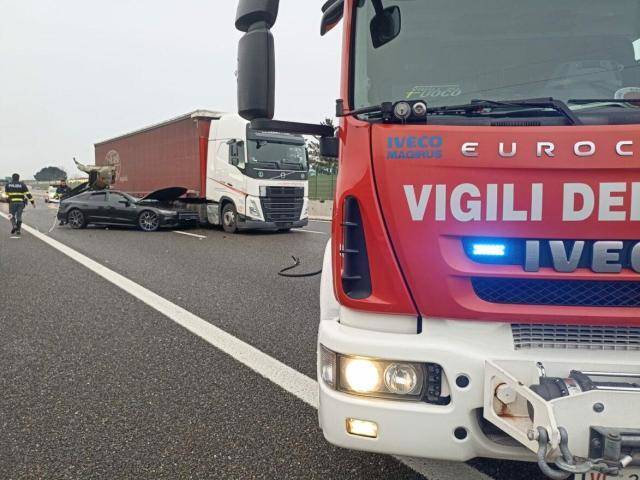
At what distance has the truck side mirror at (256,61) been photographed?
2.26 meters

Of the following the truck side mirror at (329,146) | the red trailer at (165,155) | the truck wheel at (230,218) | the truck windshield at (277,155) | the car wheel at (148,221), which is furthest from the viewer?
the car wheel at (148,221)

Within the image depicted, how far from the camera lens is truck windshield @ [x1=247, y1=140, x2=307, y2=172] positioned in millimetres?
13328

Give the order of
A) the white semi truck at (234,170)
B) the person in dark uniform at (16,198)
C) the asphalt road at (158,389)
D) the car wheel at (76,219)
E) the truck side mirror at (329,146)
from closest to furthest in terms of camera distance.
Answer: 1. the asphalt road at (158,389)
2. the truck side mirror at (329,146)
3. the white semi truck at (234,170)
4. the person in dark uniform at (16,198)
5. the car wheel at (76,219)

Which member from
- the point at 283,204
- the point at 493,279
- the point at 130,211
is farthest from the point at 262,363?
the point at 130,211

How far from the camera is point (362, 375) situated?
6.03 ft

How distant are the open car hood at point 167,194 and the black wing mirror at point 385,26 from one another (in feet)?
45.2

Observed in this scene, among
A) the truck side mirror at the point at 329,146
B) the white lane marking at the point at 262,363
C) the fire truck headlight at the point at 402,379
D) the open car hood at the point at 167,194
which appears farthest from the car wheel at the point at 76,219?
the fire truck headlight at the point at 402,379

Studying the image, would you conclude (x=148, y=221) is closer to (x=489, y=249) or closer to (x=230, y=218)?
(x=230, y=218)

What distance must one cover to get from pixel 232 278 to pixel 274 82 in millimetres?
5188

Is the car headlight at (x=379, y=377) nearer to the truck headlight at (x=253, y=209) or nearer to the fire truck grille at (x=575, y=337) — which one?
the fire truck grille at (x=575, y=337)

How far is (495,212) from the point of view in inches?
69.0

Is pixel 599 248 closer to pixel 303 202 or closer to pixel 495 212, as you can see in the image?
pixel 495 212

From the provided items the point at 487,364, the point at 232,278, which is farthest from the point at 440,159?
the point at 232,278

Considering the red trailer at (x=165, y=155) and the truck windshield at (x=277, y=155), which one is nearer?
the truck windshield at (x=277, y=155)
